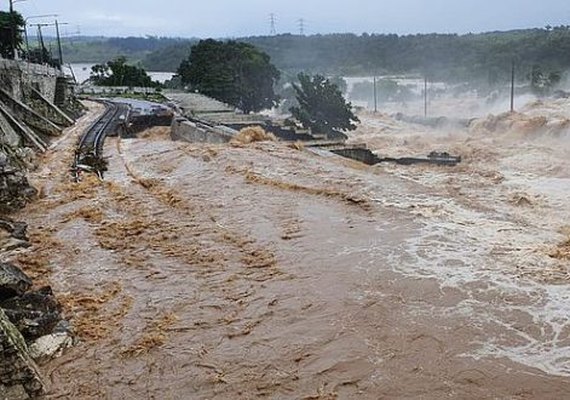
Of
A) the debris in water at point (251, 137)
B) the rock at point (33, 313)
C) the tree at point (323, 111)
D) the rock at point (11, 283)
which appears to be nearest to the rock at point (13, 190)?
the rock at point (11, 283)

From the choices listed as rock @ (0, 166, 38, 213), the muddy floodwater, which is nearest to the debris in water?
the muddy floodwater

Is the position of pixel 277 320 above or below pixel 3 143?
below

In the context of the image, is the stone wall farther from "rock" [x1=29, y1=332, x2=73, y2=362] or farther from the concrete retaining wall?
"rock" [x1=29, y1=332, x2=73, y2=362]

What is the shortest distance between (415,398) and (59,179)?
1510 centimetres

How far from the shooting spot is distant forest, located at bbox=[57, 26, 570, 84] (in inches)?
2980

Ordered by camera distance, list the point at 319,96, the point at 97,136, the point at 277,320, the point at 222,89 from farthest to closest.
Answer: the point at 222,89 < the point at 319,96 < the point at 97,136 < the point at 277,320

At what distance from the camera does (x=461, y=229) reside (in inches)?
512

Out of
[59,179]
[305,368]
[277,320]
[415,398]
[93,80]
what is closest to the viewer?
[415,398]

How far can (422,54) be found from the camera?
347ft

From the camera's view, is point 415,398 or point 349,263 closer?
point 415,398

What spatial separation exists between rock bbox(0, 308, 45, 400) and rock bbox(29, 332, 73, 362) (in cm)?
66

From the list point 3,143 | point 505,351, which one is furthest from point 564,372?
point 3,143

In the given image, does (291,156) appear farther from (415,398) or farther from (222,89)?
(222,89)

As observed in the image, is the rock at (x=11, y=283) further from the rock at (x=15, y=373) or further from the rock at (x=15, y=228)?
the rock at (x=15, y=228)
